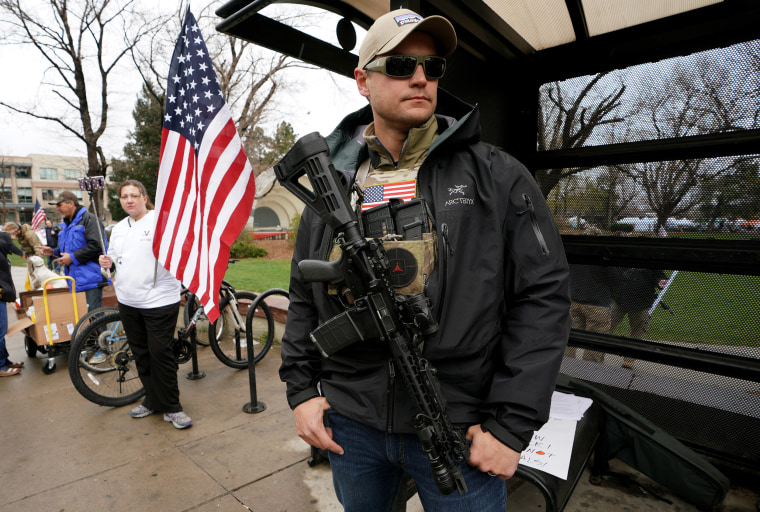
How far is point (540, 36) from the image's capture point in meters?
2.76

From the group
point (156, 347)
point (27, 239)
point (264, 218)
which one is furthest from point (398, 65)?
point (264, 218)

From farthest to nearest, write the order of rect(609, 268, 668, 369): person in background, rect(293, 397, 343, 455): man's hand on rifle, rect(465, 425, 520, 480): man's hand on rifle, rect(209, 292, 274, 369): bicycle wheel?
rect(209, 292, 274, 369): bicycle wheel → rect(609, 268, 668, 369): person in background → rect(293, 397, 343, 455): man's hand on rifle → rect(465, 425, 520, 480): man's hand on rifle

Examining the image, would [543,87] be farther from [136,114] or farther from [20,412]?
[136,114]

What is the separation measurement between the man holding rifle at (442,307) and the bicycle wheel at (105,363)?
3.32 meters

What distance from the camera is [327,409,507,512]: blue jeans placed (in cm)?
128

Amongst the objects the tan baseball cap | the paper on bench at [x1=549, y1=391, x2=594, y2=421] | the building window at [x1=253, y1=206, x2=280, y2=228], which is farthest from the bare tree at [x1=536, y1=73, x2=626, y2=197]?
the building window at [x1=253, y1=206, x2=280, y2=228]

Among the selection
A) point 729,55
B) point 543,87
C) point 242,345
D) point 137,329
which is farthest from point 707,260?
point 242,345

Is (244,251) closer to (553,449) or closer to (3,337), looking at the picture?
(3,337)

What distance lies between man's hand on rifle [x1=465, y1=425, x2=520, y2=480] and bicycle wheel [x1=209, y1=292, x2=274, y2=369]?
375 centimetres

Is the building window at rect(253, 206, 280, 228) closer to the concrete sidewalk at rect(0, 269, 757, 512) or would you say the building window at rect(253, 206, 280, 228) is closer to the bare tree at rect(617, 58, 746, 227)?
the concrete sidewalk at rect(0, 269, 757, 512)

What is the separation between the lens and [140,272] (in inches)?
142

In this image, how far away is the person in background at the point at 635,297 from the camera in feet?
8.60

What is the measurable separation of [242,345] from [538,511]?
12.3 feet

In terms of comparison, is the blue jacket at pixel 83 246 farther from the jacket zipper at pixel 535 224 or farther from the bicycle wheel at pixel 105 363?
the jacket zipper at pixel 535 224
